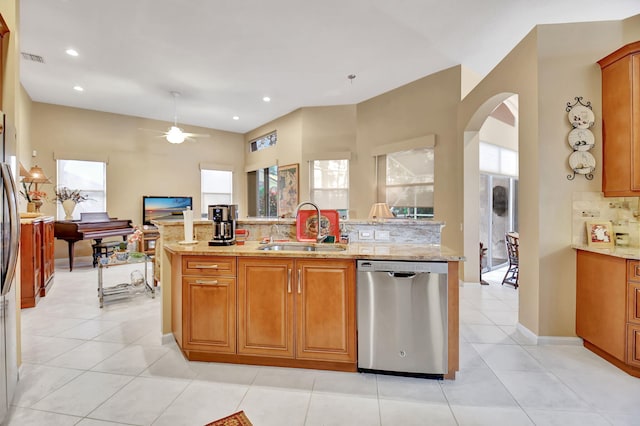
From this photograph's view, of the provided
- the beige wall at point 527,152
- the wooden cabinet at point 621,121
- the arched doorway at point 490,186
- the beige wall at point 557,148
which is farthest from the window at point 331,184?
the wooden cabinet at point 621,121

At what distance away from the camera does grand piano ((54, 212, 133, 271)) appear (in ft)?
17.2

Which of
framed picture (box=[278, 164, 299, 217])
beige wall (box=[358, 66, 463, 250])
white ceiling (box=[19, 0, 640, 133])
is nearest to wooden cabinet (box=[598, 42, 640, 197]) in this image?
white ceiling (box=[19, 0, 640, 133])

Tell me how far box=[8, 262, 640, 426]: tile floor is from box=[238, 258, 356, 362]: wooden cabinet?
0.19 m

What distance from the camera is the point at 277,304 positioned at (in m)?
2.21

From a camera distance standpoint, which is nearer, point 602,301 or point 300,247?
point 602,301

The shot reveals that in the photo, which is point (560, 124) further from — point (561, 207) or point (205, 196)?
point (205, 196)

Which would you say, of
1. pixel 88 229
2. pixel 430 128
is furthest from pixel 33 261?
pixel 430 128

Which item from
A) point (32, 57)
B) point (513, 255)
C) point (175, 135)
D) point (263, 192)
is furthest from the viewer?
point (263, 192)

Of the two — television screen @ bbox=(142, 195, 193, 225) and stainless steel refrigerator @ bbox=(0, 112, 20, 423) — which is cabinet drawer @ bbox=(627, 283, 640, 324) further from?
television screen @ bbox=(142, 195, 193, 225)

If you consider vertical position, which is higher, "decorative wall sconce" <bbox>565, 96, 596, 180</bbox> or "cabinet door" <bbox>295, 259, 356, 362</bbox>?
"decorative wall sconce" <bbox>565, 96, 596, 180</bbox>

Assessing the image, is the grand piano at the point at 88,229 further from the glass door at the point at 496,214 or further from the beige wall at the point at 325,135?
the glass door at the point at 496,214

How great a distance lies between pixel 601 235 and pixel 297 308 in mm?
2757

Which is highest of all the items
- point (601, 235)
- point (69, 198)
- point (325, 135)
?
point (325, 135)

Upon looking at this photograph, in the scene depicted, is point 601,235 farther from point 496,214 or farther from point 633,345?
point 496,214
